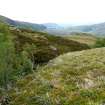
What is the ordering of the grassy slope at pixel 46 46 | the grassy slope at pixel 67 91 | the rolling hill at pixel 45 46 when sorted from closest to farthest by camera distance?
the grassy slope at pixel 67 91 → the rolling hill at pixel 45 46 → the grassy slope at pixel 46 46

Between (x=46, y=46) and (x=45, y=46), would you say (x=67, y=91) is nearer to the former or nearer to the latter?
(x=45, y=46)

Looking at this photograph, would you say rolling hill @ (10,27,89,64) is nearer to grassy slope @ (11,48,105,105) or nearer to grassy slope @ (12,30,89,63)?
grassy slope @ (12,30,89,63)

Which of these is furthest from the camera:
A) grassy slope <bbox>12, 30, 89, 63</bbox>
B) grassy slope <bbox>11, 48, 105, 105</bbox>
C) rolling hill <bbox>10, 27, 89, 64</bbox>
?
grassy slope <bbox>12, 30, 89, 63</bbox>

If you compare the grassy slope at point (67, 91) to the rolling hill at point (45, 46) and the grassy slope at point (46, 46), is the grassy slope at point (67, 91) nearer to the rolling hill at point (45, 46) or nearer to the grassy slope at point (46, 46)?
the rolling hill at point (45, 46)

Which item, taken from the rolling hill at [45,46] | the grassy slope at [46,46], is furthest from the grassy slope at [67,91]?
the grassy slope at [46,46]

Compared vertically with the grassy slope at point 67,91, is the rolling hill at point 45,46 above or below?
below

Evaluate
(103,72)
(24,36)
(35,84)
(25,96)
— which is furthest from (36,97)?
(24,36)

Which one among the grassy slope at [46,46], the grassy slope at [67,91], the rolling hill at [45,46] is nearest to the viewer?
the grassy slope at [67,91]

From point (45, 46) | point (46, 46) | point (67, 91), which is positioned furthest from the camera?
point (46, 46)

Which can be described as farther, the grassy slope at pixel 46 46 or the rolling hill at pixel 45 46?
the grassy slope at pixel 46 46

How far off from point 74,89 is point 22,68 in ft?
132

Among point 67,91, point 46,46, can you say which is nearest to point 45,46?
point 46,46

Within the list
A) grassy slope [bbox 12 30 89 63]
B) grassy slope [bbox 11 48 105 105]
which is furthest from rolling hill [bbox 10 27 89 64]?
grassy slope [bbox 11 48 105 105]

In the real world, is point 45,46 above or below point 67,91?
below
